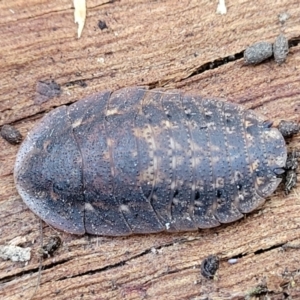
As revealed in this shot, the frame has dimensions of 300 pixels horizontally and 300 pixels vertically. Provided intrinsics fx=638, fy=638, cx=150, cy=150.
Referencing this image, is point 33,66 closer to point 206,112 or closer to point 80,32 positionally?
point 80,32

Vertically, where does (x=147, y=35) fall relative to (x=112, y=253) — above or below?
above

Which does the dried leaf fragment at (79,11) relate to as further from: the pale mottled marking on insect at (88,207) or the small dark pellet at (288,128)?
the small dark pellet at (288,128)

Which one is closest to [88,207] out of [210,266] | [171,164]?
[171,164]

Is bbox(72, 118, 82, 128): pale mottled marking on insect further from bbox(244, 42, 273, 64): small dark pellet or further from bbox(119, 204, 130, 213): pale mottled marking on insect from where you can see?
bbox(244, 42, 273, 64): small dark pellet

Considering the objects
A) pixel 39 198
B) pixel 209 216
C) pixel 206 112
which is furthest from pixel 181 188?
pixel 39 198

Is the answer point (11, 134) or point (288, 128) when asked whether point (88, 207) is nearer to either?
point (11, 134)
